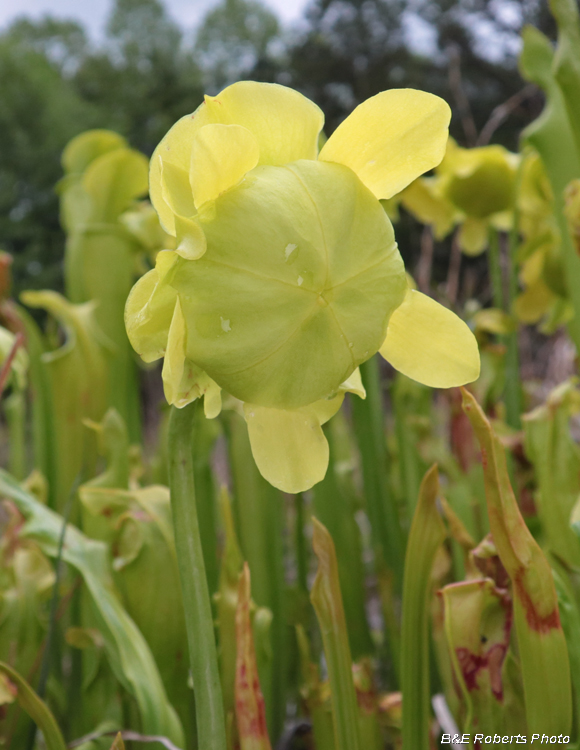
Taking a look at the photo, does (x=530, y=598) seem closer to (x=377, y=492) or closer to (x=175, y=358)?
(x=175, y=358)

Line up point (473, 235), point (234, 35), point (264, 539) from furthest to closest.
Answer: point (234, 35)
point (473, 235)
point (264, 539)

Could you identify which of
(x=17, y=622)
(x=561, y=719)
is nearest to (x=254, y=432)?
(x=561, y=719)

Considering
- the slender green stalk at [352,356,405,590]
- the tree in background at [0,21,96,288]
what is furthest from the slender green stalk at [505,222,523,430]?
the tree in background at [0,21,96,288]

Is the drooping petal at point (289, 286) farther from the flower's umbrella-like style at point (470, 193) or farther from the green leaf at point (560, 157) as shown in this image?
the flower's umbrella-like style at point (470, 193)

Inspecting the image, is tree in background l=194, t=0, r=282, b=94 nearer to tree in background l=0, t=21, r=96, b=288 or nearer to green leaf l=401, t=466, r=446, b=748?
tree in background l=0, t=21, r=96, b=288

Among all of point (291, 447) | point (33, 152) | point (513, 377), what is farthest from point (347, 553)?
point (33, 152)

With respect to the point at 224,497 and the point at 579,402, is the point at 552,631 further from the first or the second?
the point at 579,402

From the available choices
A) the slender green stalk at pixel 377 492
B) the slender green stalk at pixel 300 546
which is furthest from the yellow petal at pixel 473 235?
the slender green stalk at pixel 300 546
